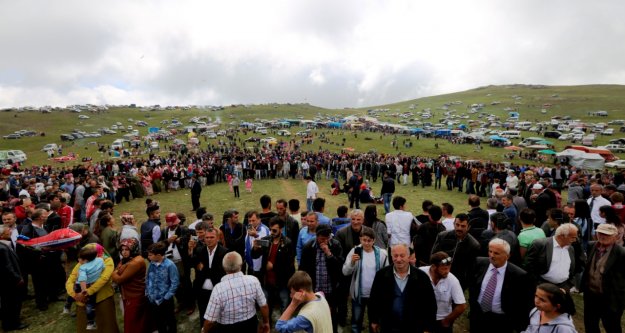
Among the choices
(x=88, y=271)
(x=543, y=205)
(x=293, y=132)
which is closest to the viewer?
(x=88, y=271)

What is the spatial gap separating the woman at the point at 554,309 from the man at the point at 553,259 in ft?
5.34

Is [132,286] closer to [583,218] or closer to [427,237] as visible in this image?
[427,237]

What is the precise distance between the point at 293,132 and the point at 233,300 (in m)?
58.8

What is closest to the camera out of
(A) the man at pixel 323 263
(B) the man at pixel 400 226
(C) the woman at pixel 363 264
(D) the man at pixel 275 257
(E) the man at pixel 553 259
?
(C) the woman at pixel 363 264

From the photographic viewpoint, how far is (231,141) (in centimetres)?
5066

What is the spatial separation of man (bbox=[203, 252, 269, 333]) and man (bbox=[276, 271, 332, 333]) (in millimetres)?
840

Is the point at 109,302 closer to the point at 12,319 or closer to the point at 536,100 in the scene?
the point at 12,319

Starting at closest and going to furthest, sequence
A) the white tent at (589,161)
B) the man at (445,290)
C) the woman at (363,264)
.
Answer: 1. the man at (445,290)
2. the woman at (363,264)
3. the white tent at (589,161)

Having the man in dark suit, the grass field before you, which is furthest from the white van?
the man in dark suit

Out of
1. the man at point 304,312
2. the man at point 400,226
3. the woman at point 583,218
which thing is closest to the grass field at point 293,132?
the woman at point 583,218

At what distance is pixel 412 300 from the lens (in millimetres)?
3426

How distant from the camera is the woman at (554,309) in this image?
2.74 metres

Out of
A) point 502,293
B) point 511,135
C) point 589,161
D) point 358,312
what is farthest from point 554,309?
point 511,135

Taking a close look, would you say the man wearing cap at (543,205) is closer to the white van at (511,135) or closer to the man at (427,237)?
the man at (427,237)
